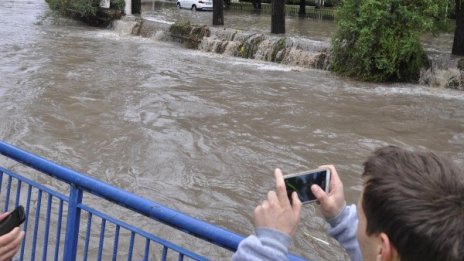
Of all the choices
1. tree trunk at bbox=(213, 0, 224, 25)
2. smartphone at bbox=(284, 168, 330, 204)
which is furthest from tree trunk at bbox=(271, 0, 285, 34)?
smartphone at bbox=(284, 168, 330, 204)

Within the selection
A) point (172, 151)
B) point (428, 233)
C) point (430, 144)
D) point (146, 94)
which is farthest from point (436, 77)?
point (428, 233)

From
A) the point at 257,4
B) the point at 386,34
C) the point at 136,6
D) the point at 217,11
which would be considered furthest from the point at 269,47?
the point at 257,4

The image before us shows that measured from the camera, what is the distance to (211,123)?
10305 mm

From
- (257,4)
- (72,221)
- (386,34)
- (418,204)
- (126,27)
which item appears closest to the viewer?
(418,204)

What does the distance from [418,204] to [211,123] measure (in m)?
8.85

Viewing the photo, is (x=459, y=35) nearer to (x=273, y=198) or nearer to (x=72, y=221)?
(x=72, y=221)

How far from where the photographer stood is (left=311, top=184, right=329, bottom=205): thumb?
6.77 feet

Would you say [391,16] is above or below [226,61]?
above

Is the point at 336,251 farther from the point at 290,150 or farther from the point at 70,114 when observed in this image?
the point at 70,114

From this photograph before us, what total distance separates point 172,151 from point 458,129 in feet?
17.8

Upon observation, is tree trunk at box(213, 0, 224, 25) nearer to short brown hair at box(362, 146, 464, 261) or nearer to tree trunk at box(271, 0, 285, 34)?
tree trunk at box(271, 0, 285, 34)

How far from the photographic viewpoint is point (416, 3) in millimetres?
14383

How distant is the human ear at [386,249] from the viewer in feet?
5.13

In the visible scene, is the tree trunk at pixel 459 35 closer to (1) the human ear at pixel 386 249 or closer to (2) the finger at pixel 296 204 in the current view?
(2) the finger at pixel 296 204
